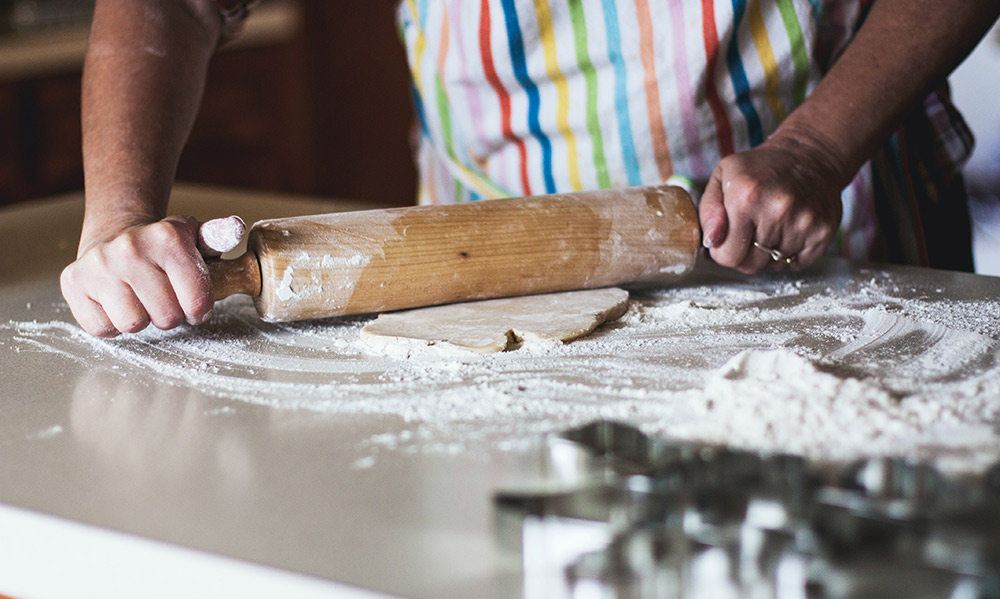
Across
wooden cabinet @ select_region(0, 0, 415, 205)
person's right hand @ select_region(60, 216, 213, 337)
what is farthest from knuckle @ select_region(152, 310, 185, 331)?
wooden cabinet @ select_region(0, 0, 415, 205)

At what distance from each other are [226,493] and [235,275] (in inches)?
12.8

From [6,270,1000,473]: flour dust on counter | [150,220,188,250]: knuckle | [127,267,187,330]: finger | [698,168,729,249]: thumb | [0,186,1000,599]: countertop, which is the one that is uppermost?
[698,168,729,249]: thumb

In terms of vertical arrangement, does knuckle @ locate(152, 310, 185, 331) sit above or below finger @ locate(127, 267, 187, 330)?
below

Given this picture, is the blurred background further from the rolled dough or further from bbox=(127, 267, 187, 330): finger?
bbox=(127, 267, 187, 330): finger

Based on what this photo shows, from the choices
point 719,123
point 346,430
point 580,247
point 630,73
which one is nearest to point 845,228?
point 719,123

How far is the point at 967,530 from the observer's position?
0.40m

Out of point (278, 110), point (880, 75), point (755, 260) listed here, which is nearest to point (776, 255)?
point (755, 260)

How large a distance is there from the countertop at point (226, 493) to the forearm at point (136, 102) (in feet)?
0.65

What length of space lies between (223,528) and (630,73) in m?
0.78

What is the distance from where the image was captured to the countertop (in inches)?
17.9

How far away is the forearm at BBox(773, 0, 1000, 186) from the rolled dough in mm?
301

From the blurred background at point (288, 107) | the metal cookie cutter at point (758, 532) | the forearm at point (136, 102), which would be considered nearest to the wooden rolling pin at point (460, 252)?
the forearm at point (136, 102)

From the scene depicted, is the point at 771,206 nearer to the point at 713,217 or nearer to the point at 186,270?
the point at 713,217

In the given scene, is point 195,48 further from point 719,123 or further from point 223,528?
point 223,528
